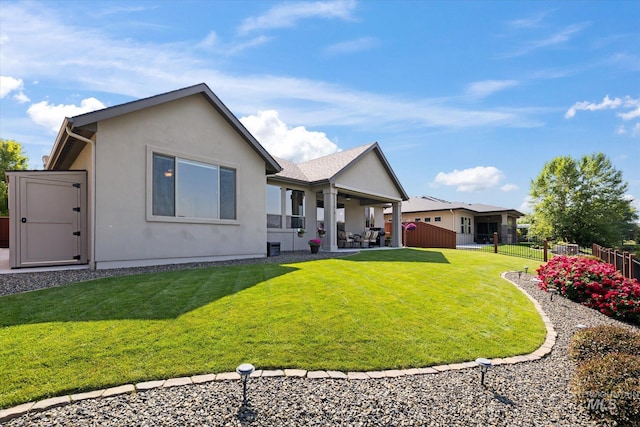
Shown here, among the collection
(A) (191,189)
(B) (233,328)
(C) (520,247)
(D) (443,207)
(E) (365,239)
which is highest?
(D) (443,207)

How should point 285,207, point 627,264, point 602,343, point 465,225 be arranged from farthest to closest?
point 465,225
point 285,207
point 627,264
point 602,343

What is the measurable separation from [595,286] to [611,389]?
5881mm

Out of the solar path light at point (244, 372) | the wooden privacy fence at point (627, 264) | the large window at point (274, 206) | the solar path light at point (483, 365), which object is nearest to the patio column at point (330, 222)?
the large window at point (274, 206)

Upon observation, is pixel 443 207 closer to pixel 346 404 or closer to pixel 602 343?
pixel 602 343

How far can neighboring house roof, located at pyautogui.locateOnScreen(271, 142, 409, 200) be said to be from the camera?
47.5 feet

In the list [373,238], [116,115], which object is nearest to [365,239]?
[373,238]

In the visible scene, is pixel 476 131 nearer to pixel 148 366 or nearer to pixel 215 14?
pixel 215 14

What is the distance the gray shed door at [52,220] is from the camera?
26.6 feet

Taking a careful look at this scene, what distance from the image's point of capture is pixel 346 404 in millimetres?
2705

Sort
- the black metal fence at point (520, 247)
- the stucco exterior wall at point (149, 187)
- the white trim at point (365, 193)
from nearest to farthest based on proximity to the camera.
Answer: the stucco exterior wall at point (149, 187), the white trim at point (365, 193), the black metal fence at point (520, 247)

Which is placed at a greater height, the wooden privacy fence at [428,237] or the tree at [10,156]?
the tree at [10,156]

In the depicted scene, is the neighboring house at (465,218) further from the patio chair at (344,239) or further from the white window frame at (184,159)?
the white window frame at (184,159)

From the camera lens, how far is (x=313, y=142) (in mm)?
24641

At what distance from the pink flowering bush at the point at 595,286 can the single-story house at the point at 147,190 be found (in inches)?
371
